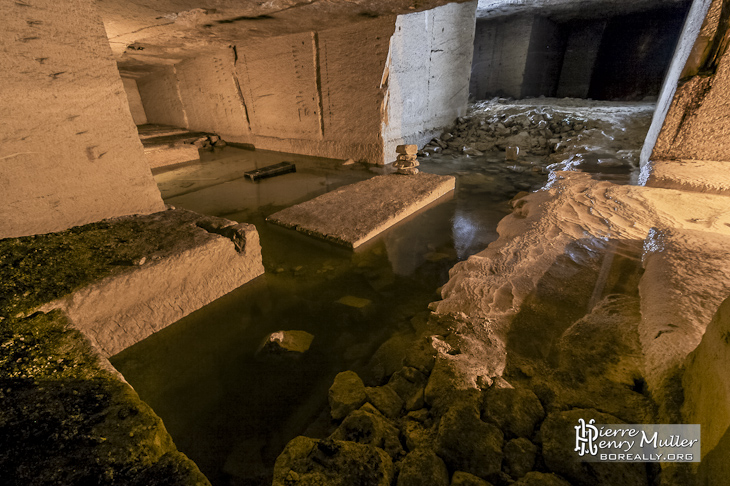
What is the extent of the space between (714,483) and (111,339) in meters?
2.10

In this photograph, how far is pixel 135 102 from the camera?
7863 mm

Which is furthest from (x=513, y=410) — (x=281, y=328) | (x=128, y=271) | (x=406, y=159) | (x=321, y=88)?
(x=321, y=88)

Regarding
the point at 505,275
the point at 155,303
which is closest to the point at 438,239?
the point at 505,275

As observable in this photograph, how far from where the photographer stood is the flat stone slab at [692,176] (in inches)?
100

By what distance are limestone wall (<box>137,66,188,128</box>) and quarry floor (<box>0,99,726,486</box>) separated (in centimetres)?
580

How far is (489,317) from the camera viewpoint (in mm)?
1604

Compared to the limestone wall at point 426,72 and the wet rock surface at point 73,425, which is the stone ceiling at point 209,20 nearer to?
the limestone wall at point 426,72

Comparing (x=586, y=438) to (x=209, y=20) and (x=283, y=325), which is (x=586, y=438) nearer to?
(x=283, y=325)

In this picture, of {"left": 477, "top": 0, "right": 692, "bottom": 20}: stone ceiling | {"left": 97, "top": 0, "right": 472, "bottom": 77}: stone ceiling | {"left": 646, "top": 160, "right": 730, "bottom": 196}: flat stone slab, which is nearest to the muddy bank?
{"left": 646, "top": 160, "right": 730, "bottom": 196}: flat stone slab

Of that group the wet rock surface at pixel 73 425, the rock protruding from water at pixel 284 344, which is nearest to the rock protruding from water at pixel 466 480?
the wet rock surface at pixel 73 425

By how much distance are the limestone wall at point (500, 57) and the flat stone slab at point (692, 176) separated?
18.7 ft

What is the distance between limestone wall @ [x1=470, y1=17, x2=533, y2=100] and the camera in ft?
24.7

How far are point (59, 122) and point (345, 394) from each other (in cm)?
198

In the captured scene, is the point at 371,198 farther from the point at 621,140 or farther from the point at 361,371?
the point at 621,140
